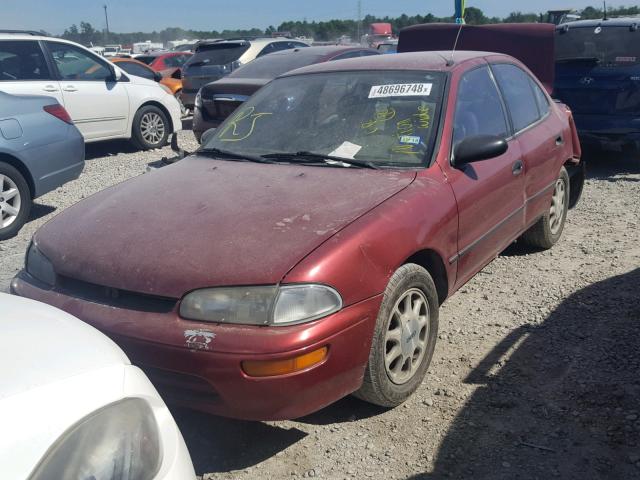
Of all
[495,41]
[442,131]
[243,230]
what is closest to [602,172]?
[495,41]

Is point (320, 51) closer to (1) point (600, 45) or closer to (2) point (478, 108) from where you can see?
(1) point (600, 45)

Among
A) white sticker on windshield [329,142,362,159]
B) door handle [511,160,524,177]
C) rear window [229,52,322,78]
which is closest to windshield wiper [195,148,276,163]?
white sticker on windshield [329,142,362,159]

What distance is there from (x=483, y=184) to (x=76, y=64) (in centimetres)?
724

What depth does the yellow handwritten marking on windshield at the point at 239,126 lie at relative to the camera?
427 cm

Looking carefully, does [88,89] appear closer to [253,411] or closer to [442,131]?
[442,131]

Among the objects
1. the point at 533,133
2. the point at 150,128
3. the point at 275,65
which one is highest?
the point at 275,65

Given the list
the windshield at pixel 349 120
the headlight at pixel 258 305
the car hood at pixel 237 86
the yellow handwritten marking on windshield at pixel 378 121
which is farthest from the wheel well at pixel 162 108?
the headlight at pixel 258 305

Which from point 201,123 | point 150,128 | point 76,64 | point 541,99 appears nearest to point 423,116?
point 541,99

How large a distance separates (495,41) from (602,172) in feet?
6.67

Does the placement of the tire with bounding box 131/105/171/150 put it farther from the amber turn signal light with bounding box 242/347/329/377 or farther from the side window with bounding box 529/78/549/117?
the amber turn signal light with bounding box 242/347/329/377

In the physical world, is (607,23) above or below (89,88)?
above

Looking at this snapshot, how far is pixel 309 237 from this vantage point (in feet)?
9.46

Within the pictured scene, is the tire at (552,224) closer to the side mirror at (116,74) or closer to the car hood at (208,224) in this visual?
the car hood at (208,224)

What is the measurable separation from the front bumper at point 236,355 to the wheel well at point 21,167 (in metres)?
4.07
